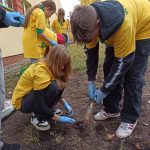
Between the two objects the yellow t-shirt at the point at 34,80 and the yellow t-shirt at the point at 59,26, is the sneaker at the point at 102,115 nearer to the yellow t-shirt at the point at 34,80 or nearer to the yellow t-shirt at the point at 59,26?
the yellow t-shirt at the point at 34,80

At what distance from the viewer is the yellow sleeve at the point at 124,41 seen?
8.38ft

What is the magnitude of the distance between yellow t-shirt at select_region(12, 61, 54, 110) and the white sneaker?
802 mm

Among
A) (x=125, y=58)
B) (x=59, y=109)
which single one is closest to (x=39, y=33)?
(x=59, y=109)

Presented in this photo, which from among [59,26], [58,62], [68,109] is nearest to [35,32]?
[68,109]

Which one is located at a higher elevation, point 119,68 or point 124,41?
point 124,41

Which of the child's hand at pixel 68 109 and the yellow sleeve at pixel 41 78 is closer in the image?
the yellow sleeve at pixel 41 78

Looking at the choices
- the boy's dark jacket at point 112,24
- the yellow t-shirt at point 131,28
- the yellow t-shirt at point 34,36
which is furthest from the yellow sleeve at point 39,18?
the boy's dark jacket at point 112,24

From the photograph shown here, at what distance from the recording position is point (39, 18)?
4.75 m

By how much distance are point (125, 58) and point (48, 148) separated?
3.45ft

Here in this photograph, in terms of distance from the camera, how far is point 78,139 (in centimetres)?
304

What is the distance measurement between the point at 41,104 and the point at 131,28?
1.02 meters

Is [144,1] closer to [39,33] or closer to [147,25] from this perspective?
[147,25]

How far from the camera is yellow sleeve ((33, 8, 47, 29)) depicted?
4.75 metres

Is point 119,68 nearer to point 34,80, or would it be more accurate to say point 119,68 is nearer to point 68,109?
point 34,80
